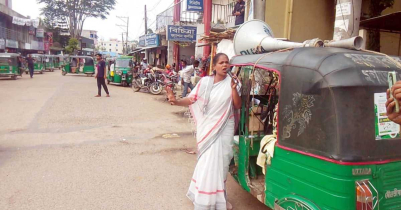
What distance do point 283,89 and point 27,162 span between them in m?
4.26

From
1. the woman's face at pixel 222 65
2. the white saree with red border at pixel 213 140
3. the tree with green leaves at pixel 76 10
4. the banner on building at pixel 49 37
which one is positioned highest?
the tree with green leaves at pixel 76 10

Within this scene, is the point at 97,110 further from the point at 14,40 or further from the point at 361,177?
the point at 14,40

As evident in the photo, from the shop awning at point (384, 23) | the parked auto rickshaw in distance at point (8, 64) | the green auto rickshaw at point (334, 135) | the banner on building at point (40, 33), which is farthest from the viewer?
the banner on building at point (40, 33)

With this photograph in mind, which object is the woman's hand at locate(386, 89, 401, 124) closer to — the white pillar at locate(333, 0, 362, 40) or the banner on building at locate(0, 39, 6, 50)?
the white pillar at locate(333, 0, 362, 40)

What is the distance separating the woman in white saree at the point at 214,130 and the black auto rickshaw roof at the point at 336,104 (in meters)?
0.75

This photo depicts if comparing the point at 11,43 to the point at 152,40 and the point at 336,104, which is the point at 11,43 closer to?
the point at 152,40

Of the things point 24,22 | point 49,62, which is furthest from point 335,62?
point 24,22

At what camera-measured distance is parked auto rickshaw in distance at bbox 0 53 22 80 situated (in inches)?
770

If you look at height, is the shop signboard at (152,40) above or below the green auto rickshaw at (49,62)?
above

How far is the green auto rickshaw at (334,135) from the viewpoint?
2.10 m

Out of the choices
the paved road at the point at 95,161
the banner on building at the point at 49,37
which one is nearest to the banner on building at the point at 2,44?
the banner on building at the point at 49,37

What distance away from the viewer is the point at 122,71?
17.9m

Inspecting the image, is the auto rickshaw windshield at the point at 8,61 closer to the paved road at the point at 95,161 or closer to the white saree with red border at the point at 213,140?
the paved road at the point at 95,161

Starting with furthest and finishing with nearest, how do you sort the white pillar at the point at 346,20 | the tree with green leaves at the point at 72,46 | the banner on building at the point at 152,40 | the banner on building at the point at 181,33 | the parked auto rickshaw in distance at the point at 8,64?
the tree with green leaves at the point at 72,46 → the banner on building at the point at 152,40 → the parked auto rickshaw in distance at the point at 8,64 → the banner on building at the point at 181,33 → the white pillar at the point at 346,20
